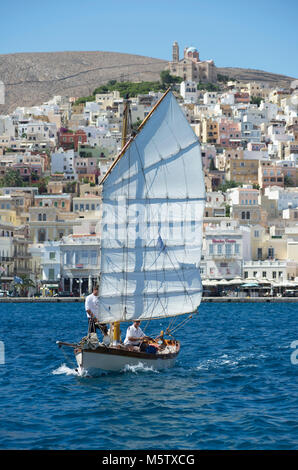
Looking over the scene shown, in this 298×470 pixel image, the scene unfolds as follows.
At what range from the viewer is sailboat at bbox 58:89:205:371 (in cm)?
3081

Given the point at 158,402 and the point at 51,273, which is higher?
the point at 158,402

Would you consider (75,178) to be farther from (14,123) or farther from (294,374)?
(294,374)

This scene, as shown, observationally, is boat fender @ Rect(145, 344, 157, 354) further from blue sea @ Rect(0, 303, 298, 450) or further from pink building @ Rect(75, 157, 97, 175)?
pink building @ Rect(75, 157, 97, 175)

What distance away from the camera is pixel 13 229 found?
118562mm

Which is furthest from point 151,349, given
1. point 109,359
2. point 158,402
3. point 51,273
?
point 51,273

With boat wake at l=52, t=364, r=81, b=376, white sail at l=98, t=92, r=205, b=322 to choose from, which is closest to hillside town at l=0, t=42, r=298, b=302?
white sail at l=98, t=92, r=205, b=322

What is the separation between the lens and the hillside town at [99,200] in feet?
349

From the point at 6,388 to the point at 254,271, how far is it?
82.8 meters

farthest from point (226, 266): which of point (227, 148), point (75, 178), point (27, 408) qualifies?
point (27, 408)

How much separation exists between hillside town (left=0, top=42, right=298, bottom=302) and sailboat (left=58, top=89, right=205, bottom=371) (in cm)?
6429

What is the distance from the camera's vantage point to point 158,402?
24.2 metres

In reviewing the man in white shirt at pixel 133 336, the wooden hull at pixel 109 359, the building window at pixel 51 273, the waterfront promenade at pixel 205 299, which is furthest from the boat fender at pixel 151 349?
the building window at pixel 51 273

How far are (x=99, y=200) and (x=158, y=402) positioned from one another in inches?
4165

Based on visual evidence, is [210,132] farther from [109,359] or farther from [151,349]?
[109,359]
